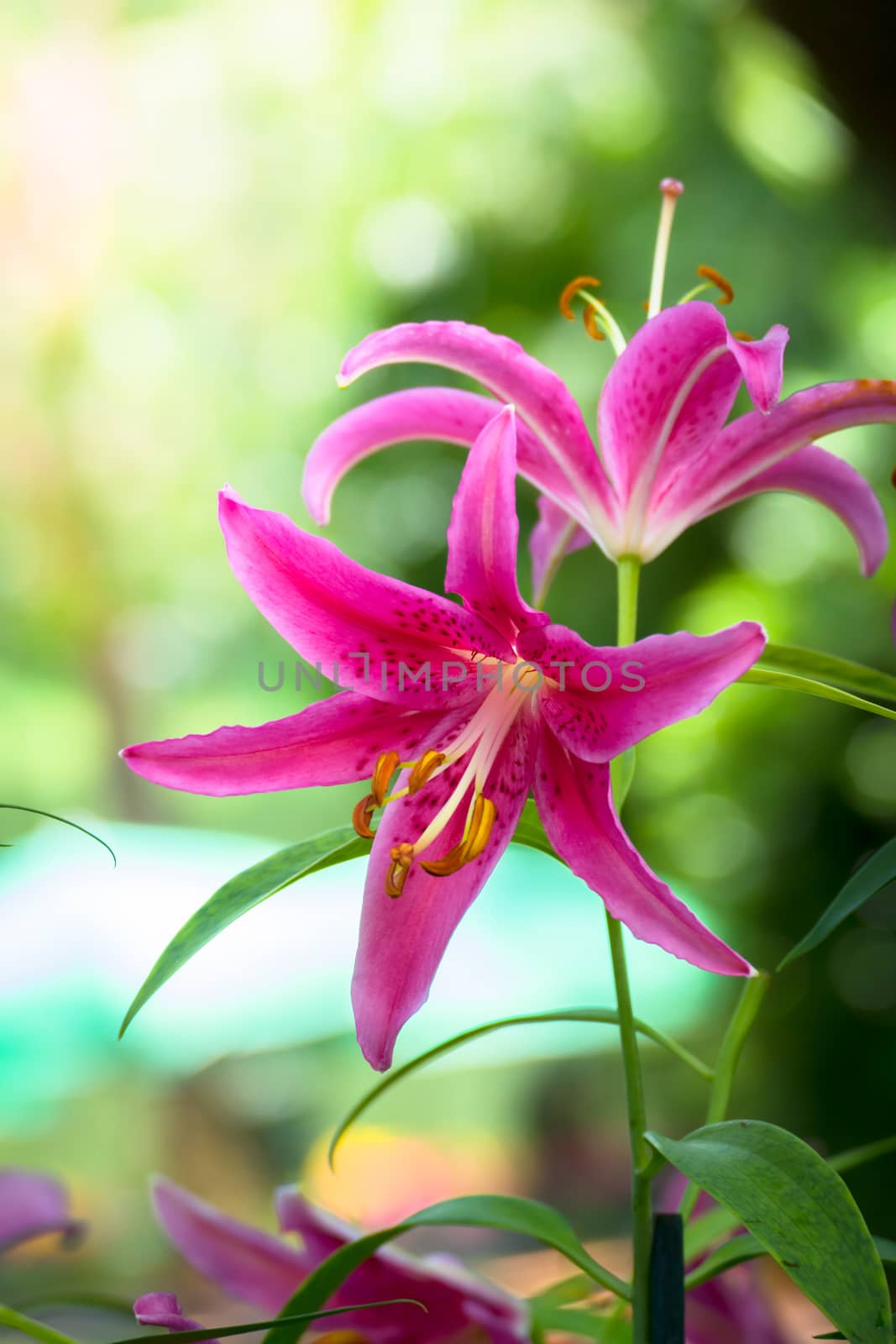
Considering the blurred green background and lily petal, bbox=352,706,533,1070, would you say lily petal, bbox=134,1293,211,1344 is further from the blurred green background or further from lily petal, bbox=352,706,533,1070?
the blurred green background

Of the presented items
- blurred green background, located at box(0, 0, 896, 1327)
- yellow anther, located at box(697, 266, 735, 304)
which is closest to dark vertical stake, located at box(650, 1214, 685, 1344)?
yellow anther, located at box(697, 266, 735, 304)

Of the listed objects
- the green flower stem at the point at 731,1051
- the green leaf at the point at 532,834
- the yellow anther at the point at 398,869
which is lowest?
the green flower stem at the point at 731,1051

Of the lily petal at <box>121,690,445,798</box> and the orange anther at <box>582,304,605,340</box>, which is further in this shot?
the orange anther at <box>582,304,605,340</box>

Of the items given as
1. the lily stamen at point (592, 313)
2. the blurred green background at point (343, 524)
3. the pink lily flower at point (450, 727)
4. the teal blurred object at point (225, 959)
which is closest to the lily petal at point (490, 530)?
the pink lily flower at point (450, 727)

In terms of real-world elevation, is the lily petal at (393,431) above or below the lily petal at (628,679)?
above

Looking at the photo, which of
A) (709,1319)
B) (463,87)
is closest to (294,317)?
(463,87)

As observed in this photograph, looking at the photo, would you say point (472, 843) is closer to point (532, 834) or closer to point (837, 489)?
point (532, 834)

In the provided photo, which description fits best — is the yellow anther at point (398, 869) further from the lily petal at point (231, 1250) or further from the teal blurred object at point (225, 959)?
the teal blurred object at point (225, 959)
